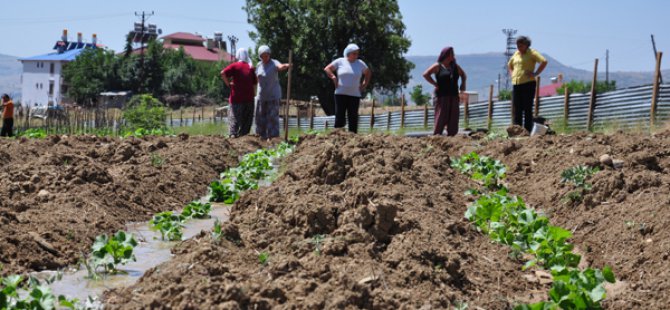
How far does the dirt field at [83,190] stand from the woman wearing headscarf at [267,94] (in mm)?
2163

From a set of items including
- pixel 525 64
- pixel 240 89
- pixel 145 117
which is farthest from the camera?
pixel 145 117

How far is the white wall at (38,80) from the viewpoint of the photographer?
12794 centimetres

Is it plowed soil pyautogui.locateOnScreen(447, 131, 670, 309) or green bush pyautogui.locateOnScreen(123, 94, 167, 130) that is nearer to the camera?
→ plowed soil pyautogui.locateOnScreen(447, 131, 670, 309)

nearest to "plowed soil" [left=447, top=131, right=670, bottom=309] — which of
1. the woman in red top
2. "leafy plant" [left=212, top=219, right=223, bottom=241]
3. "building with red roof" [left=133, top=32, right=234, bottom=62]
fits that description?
"leafy plant" [left=212, top=219, right=223, bottom=241]

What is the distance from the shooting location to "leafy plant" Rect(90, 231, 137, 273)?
17.8 ft

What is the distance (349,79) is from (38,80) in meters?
125

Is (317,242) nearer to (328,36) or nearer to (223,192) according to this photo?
(223,192)

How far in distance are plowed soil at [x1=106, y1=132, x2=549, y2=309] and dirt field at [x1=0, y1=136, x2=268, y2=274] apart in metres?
0.95

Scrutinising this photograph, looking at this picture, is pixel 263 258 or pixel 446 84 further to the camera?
pixel 446 84

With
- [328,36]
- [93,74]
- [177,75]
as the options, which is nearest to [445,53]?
[328,36]

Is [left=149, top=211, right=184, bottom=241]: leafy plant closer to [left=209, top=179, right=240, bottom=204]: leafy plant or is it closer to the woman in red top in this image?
[left=209, top=179, right=240, bottom=204]: leafy plant

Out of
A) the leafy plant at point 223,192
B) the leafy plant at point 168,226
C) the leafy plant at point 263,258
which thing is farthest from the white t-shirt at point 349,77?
the leafy plant at point 263,258

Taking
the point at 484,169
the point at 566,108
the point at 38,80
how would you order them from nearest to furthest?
1. the point at 484,169
2. the point at 566,108
3. the point at 38,80

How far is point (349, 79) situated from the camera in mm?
13805
